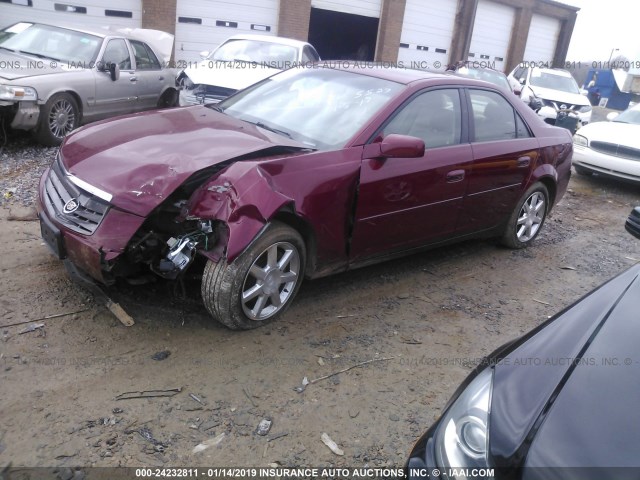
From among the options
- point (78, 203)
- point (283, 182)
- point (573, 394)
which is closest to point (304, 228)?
point (283, 182)

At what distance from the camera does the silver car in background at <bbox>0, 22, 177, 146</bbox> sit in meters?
6.76

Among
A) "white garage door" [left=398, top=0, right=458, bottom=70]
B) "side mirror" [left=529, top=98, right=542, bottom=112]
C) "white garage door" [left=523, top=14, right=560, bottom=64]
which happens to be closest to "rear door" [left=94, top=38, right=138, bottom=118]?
"side mirror" [left=529, top=98, right=542, bottom=112]

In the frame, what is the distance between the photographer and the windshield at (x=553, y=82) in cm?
1484

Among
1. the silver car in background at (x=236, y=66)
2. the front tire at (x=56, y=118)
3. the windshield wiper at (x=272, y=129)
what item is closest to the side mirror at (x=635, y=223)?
the windshield wiper at (x=272, y=129)

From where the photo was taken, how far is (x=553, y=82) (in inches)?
592

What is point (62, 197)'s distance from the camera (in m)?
3.43

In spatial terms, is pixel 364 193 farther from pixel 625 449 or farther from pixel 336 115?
pixel 625 449

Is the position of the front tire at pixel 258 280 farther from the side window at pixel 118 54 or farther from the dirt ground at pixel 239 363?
the side window at pixel 118 54

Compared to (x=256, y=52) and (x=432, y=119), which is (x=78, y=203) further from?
(x=256, y=52)

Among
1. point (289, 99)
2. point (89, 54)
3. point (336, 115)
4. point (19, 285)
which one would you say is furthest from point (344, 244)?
point (89, 54)

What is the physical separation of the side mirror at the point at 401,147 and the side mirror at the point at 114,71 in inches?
222

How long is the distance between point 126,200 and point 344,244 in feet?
4.81

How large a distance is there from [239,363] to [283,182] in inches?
43.7

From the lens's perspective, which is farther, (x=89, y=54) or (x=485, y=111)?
(x=89, y=54)
